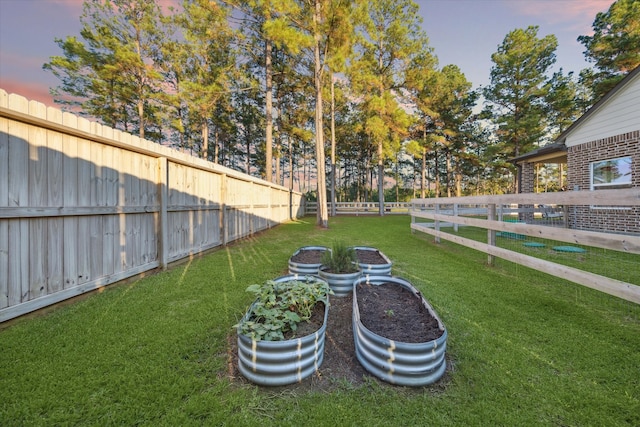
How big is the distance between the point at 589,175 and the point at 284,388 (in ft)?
33.7

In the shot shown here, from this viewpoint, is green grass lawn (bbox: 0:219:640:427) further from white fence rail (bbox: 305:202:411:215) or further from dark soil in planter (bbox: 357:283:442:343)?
white fence rail (bbox: 305:202:411:215)

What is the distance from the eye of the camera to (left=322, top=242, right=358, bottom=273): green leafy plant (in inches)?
129

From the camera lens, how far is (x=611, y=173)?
7.07 meters

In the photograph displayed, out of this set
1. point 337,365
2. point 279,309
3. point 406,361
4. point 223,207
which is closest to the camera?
point 406,361

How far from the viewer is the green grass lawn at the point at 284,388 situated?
1344 mm

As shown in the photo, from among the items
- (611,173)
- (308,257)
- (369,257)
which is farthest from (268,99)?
(611,173)

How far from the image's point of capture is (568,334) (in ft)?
7.13

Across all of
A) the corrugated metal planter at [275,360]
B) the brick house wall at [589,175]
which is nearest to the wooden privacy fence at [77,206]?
the corrugated metal planter at [275,360]

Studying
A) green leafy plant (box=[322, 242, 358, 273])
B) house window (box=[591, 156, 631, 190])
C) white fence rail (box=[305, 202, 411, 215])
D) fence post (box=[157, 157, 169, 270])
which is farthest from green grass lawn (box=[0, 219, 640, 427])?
white fence rail (box=[305, 202, 411, 215])

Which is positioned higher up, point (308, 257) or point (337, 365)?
point (308, 257)

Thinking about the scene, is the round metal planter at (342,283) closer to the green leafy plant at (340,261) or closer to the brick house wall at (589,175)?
the green leafy plant at (340,261)

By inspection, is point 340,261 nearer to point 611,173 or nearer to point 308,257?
point 308,257

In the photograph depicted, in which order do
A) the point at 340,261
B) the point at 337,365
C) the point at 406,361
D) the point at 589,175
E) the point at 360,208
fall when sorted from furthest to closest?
the point at 360,208
the point at 589,175
the point at 340,261
the point at 337,365
the point at 406,361

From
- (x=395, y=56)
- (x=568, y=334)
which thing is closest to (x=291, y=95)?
(x=395, y=56)
